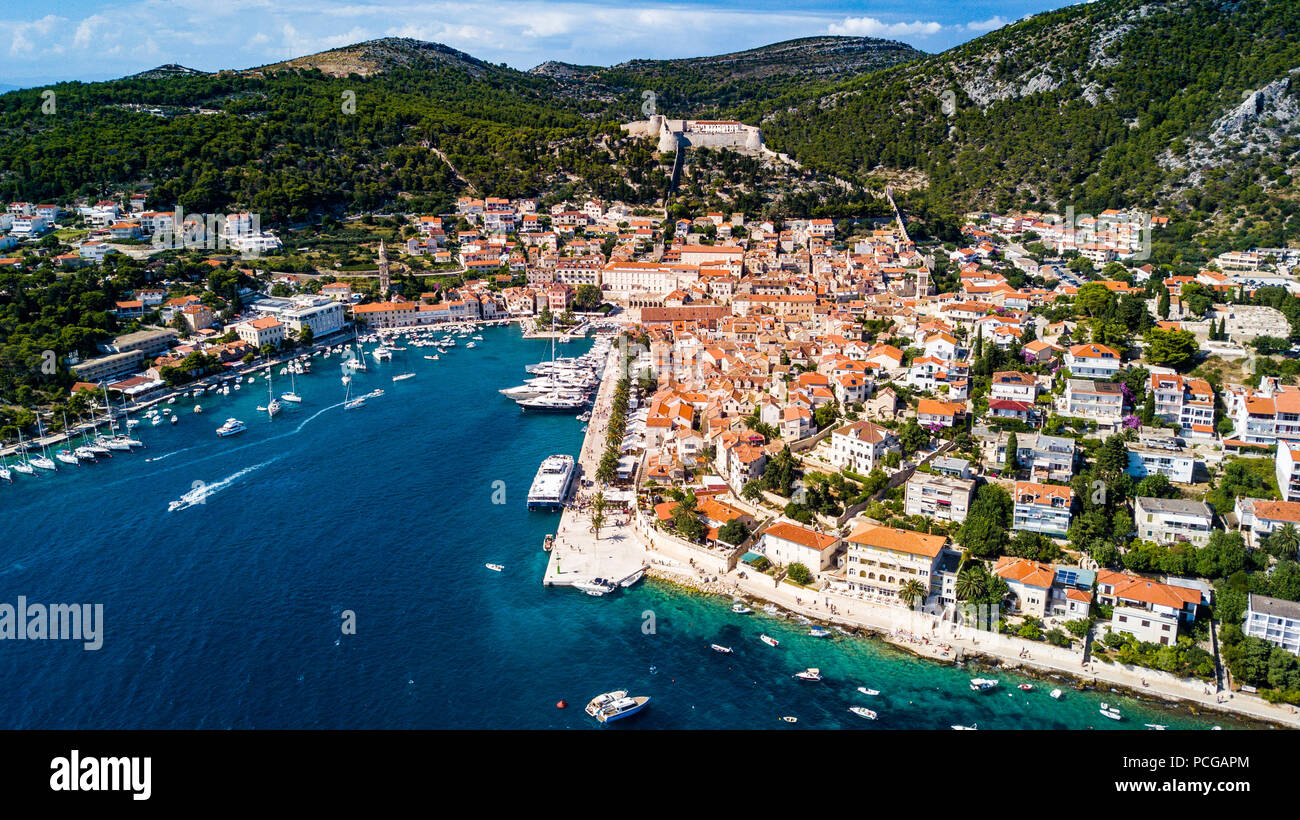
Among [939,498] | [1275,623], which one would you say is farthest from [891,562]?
[1275,623]

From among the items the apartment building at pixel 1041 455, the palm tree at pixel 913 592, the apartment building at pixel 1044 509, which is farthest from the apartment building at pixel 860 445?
the palm tree at pixel 913 592

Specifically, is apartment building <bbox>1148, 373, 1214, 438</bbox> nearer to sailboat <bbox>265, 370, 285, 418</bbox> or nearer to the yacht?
the yacht

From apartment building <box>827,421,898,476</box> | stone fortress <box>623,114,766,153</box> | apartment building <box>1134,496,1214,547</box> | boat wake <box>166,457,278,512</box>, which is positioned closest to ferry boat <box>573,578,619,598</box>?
apartment building <box>827,421,898,476</box>

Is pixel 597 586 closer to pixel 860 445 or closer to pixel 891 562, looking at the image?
pixel 891 562

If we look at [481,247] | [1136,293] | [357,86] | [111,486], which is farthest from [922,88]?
[111,486]

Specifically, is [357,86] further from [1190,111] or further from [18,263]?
[1190,111]
